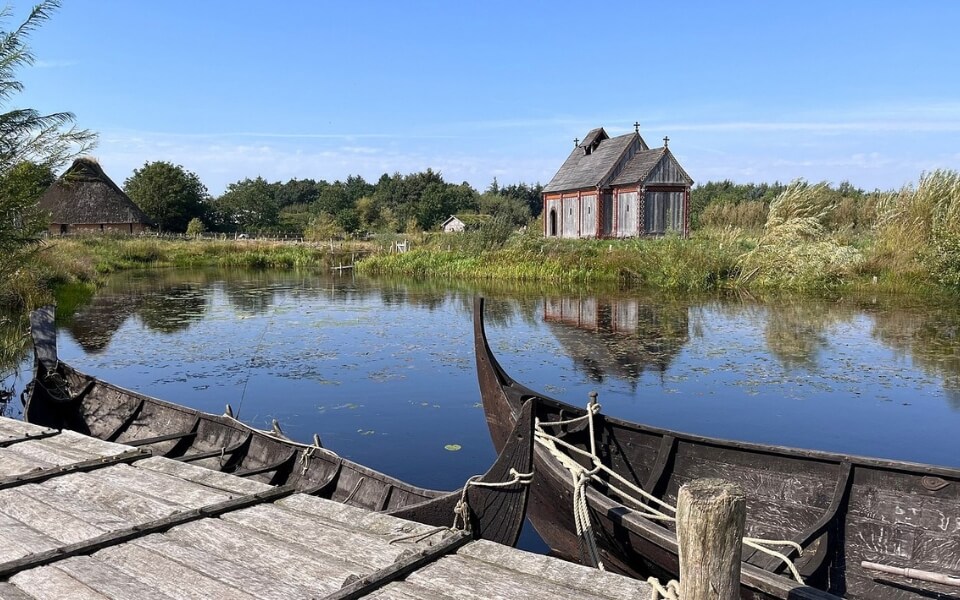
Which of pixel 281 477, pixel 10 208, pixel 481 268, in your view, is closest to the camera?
pixel 281 477

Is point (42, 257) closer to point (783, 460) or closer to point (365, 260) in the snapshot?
point (365, 260)

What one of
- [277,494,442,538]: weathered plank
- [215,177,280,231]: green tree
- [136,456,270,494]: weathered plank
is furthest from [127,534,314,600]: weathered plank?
[215,177,280,231]: green tree

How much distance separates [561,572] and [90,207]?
51736 millimetres

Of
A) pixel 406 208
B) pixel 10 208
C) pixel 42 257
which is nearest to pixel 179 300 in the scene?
pixel 42 257

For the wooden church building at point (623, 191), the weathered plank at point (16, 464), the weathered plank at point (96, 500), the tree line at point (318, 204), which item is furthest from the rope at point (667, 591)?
the tree line at point (318, 204)

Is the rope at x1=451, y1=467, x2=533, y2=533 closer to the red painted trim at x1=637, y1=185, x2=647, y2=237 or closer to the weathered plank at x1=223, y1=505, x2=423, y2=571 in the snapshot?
the weathered plank at x1=223, y1=505, x2=423, y2=571

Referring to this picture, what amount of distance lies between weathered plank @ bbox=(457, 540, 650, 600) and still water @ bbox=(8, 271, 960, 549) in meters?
2.48

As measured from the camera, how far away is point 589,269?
26078 mm

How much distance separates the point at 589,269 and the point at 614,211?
23.4ft

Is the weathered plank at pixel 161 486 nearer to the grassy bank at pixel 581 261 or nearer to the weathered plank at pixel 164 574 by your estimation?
the weathered plank at pixel 164 574

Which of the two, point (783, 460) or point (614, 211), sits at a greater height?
point (614, 211)

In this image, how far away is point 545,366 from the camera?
11898mm

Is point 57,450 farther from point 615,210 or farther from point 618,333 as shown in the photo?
point 615,210

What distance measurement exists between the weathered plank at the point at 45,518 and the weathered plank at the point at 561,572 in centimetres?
196
